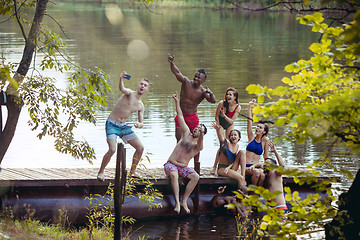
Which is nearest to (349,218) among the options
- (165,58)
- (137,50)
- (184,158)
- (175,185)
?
(175,185)

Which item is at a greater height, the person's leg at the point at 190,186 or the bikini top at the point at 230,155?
the bikini top at the point at 230,155

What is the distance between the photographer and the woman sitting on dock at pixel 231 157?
9.50m

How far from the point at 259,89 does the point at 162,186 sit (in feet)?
18.4

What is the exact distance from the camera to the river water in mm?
13781

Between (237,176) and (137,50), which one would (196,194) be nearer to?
(237,176)

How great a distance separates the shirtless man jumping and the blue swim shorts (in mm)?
787

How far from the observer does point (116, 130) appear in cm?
916

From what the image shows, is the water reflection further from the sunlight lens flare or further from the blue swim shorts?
the blue swim shorts

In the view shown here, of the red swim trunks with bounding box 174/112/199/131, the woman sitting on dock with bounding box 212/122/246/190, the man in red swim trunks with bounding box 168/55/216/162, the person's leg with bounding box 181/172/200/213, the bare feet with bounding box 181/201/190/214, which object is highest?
the man in red swim trunks with bounding box 168/55/216/162

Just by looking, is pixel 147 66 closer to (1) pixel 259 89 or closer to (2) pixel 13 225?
(2) pixel 13 225

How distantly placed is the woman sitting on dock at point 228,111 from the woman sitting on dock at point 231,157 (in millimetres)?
203

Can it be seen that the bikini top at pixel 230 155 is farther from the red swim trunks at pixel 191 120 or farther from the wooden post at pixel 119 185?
the wooden post at pixel 119 185

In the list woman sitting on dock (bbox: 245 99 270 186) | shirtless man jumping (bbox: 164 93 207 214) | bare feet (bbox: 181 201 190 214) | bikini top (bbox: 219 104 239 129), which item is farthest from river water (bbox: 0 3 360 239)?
bikini top (bbox: 219 104 239 129)

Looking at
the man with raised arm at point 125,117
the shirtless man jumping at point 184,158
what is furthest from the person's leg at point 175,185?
the man with raised arm at point 125,117
